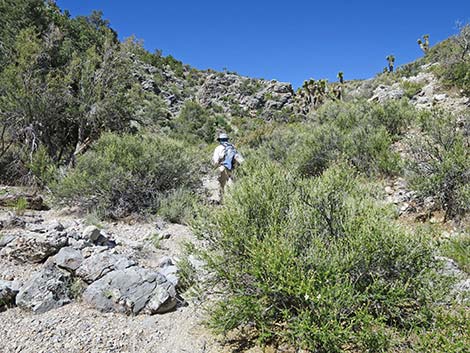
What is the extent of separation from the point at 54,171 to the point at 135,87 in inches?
178

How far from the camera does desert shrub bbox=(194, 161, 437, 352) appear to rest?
6.97 ft

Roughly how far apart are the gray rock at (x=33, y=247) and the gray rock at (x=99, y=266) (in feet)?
2.25

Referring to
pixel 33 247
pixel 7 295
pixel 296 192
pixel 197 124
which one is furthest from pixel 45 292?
pixel 197 124

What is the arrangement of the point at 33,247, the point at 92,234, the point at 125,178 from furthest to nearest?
the point at 125,178, the point at 92,234, the point at 33,247

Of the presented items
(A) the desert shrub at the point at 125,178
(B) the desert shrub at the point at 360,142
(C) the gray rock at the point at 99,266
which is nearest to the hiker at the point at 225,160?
(A) the desert shrub at the point at 125,178

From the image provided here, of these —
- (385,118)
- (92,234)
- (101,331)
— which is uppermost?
(385,118)

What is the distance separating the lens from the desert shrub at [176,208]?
616 centimetres

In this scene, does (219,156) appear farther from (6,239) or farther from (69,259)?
(6,239)

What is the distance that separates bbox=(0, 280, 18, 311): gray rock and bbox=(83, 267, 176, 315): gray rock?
2.30ft

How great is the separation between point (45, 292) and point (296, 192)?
2.71 metres

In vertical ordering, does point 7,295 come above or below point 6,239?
below

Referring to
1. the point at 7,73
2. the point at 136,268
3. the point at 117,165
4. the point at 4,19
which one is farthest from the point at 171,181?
the point at 4,19

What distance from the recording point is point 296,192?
3150 mm

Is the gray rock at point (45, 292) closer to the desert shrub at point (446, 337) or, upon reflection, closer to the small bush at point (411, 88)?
the desert shrub at point (446, 337)
